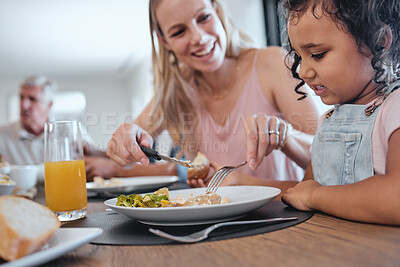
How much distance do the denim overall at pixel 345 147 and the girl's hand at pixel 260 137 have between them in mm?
134

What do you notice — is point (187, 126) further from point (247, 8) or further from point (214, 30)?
point (247, 8)

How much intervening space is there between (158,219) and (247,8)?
4.21 metres

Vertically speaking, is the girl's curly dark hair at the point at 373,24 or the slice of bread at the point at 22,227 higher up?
the girl's curly dark hair at the point at 373,24

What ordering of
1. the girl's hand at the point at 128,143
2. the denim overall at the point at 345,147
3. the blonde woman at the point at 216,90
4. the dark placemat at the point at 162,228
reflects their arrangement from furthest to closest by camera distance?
A: 1. the blonde woman at the point at 216,90
2. the girl's hand at the point at 128,143
3. the denim overall at the point at 345,147
4. the dark placemat at the point at 162,228

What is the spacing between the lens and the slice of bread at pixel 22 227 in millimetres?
532

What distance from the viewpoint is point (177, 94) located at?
195 centimetres

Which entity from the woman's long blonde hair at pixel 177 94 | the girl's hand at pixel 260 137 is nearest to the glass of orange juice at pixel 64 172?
the girl's hand at pixel 260 137

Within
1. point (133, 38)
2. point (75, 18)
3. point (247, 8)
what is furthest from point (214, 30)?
point (133, 38)

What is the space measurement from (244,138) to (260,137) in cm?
79

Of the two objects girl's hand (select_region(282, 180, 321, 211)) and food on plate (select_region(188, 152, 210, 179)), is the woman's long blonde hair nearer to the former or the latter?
food on plate (select_region(188, 152, 210, 179))

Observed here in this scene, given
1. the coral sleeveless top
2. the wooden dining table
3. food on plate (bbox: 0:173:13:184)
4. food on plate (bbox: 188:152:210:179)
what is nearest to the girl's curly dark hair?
the wooden dining table

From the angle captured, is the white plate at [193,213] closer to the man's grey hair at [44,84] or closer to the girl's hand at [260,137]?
the girl's hand at [260,137]

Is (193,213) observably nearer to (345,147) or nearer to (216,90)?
(345,147)

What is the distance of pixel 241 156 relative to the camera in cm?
189
